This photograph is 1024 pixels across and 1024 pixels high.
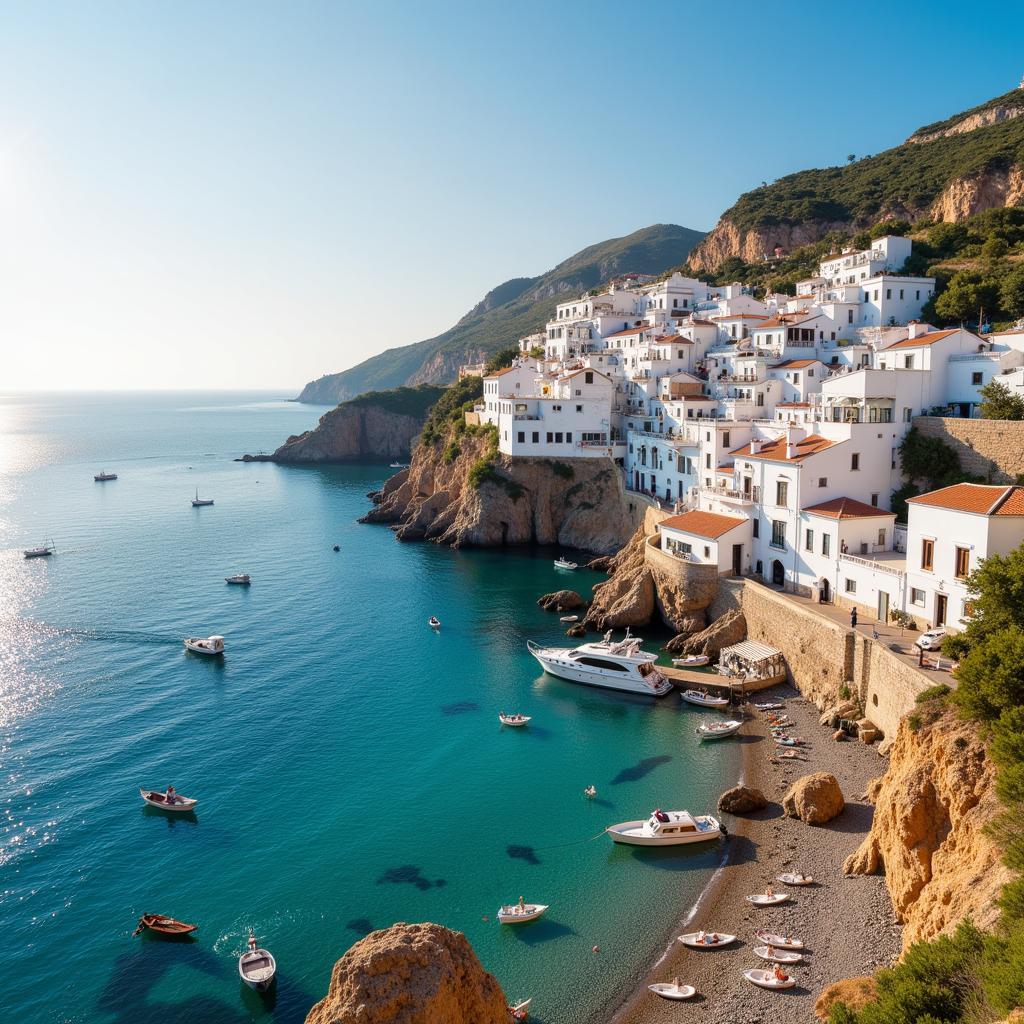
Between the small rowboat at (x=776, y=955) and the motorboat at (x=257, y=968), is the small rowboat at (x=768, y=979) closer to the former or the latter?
the small rowboat at (x=776, y=955)

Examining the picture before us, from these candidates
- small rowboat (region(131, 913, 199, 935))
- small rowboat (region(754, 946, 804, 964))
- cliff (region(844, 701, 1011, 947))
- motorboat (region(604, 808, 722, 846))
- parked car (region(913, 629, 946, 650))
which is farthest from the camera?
parked car (region(913, 629, 946, 650))

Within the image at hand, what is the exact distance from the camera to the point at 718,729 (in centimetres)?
3491

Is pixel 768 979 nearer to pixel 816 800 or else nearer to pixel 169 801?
pixel 816 800

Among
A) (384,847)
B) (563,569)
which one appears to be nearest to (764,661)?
(384,847)

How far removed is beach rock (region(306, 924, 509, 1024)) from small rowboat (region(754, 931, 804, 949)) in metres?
9.94

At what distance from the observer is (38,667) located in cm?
4362

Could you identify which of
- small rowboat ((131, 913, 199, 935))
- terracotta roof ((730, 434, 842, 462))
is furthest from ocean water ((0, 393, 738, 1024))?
terracotta roof ((730, 434, 842, 462))

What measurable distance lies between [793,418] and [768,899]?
3916cm

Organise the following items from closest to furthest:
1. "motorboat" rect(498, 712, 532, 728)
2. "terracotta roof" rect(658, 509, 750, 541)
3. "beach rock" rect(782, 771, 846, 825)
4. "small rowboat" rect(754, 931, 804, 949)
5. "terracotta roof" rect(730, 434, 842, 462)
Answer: "small rowboat" rect(754, 931, 804, 949)
"beach rock" rect(782, 771, 846, 825)
"motorboat" rect(498, 712, 532, 728)
"terracotta roof" rect(730, 434, 842, 462)
"terracotta roof" rect(658, 509, 750, 541)

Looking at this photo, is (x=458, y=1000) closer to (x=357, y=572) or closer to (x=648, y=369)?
(x=357, y=572)

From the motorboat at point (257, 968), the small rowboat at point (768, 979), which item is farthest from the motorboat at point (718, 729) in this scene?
the motorboat at point (257, 968)

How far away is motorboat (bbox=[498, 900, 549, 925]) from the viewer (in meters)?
23.2

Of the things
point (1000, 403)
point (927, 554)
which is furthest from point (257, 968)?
point (1000, 403)

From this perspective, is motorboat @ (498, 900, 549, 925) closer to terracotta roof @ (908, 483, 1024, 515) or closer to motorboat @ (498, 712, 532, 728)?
motorboat @ (498, 712, 532, 728)
